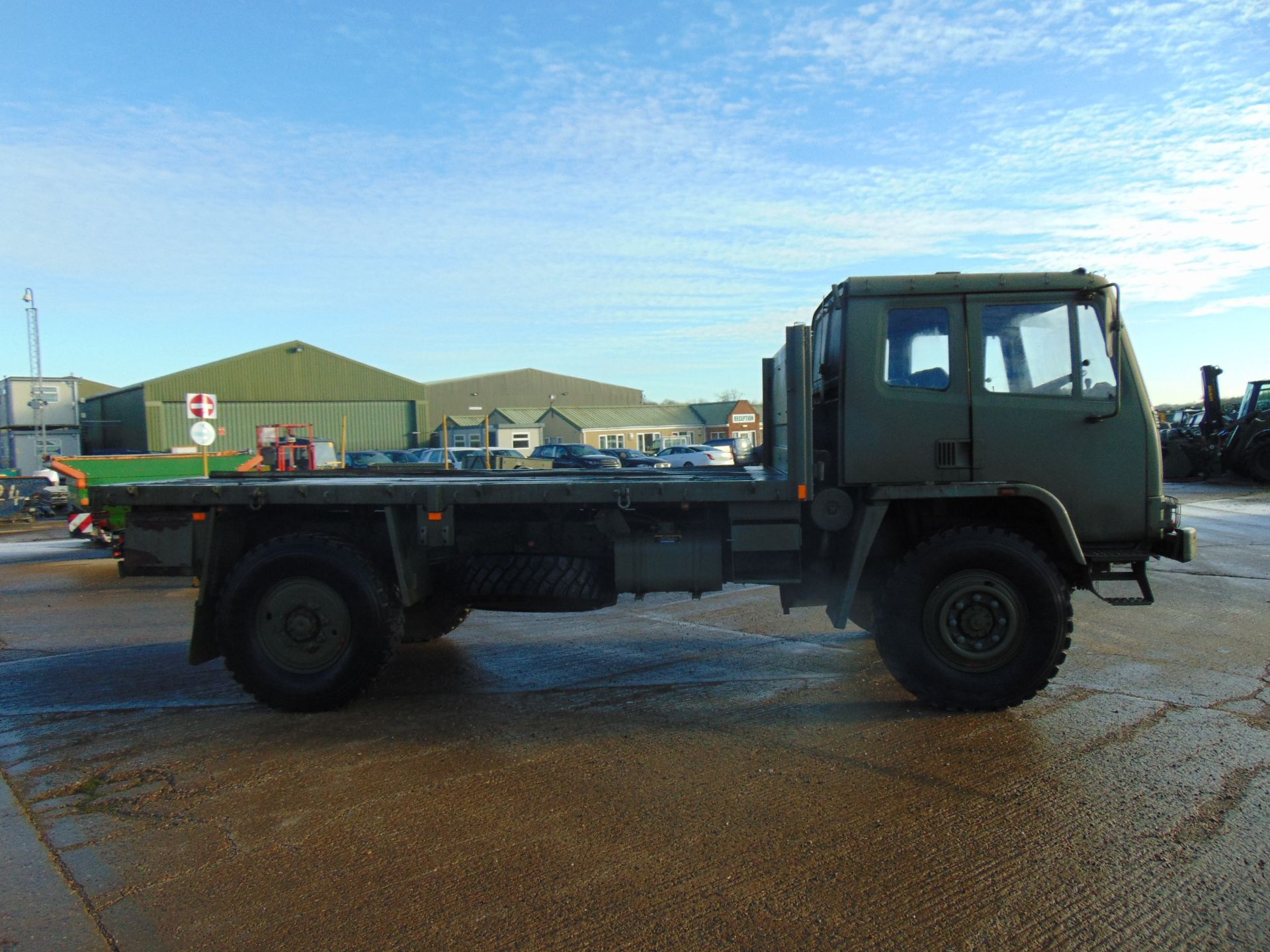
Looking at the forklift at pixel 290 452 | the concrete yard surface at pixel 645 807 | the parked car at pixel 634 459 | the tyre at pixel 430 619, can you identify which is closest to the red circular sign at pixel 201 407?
the forklift at pixel 290 452

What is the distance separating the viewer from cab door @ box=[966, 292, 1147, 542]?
228 inches

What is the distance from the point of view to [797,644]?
7.69 m

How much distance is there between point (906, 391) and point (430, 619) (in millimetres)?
4228

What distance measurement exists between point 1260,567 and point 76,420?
46411 millimetres

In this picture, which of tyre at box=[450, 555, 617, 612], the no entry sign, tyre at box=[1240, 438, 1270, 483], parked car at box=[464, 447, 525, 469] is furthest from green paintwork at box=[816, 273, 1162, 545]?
tyre at box=[1240, 438, 1270, 483]

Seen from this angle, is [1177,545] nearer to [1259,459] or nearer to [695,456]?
[1259,459]

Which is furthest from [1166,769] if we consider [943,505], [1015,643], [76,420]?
[76,420]

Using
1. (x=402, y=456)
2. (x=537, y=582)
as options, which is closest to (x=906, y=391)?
(x=537, y=582)

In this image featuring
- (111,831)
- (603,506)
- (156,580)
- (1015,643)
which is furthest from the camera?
(156,580)

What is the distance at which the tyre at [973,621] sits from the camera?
5652 millimetres

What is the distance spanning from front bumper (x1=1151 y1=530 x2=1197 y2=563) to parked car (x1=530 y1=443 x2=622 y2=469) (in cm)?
2436

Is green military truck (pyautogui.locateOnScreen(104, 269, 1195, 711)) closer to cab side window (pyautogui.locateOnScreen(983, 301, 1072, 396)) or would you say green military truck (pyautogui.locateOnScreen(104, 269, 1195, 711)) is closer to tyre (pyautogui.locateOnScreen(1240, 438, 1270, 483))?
cab side window (pyautogui.locateOnScreen(983, 301, 1072, 396))

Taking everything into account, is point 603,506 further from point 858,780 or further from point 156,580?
point 156,580

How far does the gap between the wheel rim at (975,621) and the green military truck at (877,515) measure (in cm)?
1
